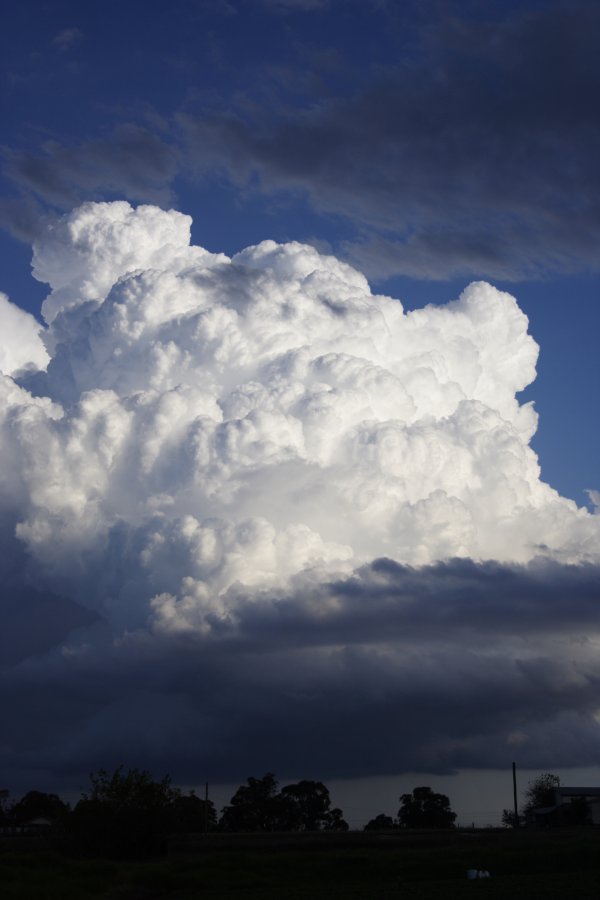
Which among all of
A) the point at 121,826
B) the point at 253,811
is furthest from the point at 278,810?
the point at 121,826

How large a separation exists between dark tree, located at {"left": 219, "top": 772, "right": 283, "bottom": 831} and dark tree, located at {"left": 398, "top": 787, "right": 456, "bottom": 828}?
80.1 ft

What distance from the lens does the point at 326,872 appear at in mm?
76375

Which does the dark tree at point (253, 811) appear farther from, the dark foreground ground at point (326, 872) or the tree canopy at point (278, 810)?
the dark foreground ground at point (326, 872)

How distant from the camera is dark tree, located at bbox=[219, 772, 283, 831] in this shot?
571 feet

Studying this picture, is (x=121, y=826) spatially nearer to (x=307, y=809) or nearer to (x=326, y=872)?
(x=326, y=872)

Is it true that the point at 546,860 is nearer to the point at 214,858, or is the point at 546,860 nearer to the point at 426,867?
the point at 426,867

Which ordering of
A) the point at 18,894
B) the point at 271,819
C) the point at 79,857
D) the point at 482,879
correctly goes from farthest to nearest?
the point at 271,819 → the point at 79,857 → the point at 482,879 → the point at 18,894

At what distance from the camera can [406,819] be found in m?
187

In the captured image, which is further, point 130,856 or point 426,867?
point 130,856

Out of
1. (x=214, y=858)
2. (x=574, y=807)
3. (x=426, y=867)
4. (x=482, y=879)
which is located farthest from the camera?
(x=574, y=807)

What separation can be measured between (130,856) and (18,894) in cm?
3931

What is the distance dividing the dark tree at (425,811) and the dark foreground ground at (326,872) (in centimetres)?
9203

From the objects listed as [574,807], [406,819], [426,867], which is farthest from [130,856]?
[406,819]

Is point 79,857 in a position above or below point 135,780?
below
